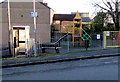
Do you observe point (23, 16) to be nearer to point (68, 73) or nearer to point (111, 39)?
point (111, 39)

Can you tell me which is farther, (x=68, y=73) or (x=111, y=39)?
(x=111, y=39)

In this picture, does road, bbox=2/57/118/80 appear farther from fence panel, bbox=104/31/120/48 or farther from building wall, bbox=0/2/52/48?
building wall, bbox=0/2/52/48

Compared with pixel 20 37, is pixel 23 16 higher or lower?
higher

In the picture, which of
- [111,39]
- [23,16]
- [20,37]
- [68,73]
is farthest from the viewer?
[23,16]

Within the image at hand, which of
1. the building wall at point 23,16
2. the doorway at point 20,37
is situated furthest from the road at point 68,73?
the building wall at point 23,16

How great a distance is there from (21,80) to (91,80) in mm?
2619

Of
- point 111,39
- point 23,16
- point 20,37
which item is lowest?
point 111,39

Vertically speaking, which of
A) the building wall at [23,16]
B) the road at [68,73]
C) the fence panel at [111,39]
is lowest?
the road at [68,73]

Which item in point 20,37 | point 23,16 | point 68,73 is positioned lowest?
point 68,73

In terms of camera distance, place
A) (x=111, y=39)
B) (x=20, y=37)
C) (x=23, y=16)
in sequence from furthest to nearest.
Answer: (x=23, y=16) → (x=111, y=39) → (x=20, y=37)

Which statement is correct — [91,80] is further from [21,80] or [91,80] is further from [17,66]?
[17,66]

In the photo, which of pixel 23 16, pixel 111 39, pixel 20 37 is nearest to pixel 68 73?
pixel 20 37

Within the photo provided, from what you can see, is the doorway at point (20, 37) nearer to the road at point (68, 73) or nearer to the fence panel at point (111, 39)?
the road at point (68, 73)

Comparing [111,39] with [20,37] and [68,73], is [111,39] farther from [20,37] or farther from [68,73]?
[68,73]
